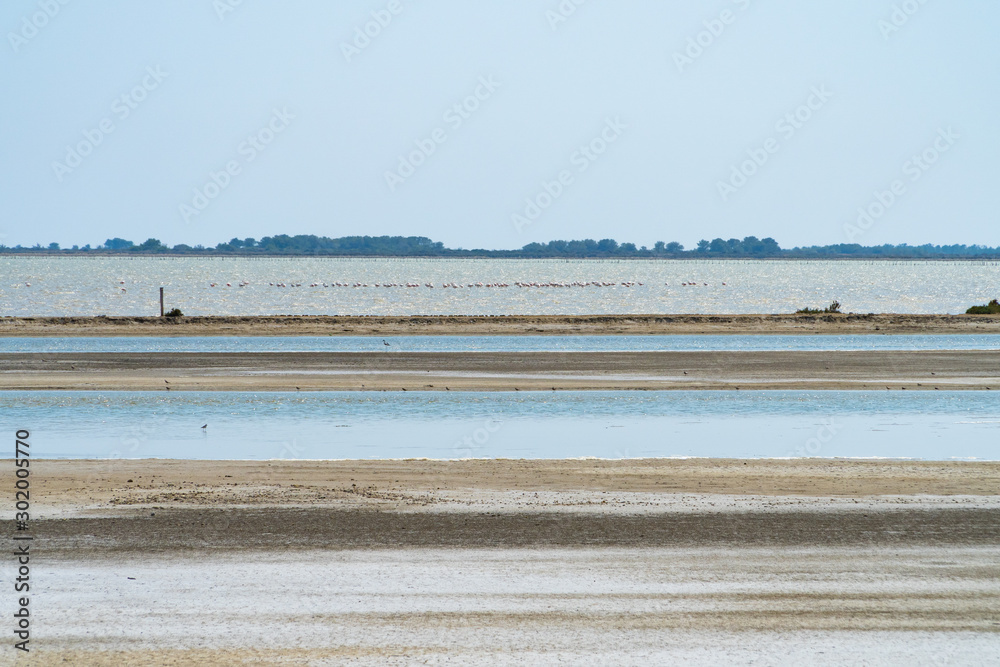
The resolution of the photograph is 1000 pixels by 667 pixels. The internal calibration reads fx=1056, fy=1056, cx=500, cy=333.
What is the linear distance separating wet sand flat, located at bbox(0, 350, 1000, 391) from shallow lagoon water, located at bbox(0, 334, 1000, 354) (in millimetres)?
1878

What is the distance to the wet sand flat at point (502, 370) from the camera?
2484 centimetres

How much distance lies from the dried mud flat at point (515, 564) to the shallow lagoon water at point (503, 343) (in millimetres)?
19946

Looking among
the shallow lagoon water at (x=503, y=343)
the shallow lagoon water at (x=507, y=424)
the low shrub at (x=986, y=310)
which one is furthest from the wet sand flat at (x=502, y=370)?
the low shrub at (x=986, y=310)

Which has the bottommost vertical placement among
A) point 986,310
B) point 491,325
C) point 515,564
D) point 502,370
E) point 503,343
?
point 515,564

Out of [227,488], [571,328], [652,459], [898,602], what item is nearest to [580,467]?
[652,459]

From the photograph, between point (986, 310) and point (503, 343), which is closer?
point (503, 343)

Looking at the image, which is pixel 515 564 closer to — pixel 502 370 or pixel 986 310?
pixel 502 370

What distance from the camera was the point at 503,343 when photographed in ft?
122

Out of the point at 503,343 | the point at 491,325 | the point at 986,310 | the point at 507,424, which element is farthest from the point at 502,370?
the point at 986,310

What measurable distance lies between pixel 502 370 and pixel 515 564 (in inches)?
718

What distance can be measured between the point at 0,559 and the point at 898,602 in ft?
26.5

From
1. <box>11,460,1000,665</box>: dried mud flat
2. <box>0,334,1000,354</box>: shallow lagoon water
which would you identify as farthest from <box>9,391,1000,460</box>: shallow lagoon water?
<box>0,334,1000,354</box>: shallow lagoon water

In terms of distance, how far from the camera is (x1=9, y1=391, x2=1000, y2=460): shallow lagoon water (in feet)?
53.7

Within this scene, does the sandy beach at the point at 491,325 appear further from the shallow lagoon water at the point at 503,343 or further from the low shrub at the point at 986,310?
the low shrub at the point at 986,310
